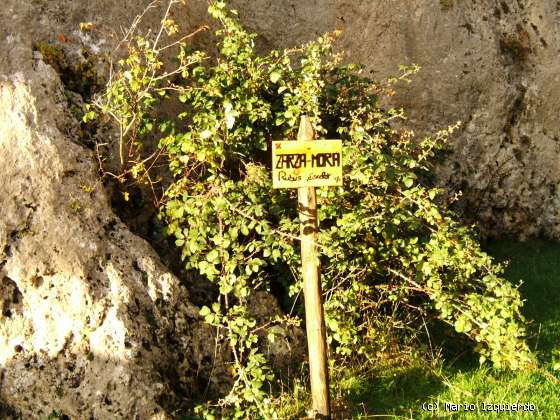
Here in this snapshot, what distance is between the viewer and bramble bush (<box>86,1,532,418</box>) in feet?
16.0

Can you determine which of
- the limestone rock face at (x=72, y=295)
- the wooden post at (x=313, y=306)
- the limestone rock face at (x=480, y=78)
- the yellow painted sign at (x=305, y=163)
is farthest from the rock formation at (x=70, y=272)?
the limestone rock face at (x=480, y=78)

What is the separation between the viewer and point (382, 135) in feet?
19.0

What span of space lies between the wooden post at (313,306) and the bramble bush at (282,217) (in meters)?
0.19

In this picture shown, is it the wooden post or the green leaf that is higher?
the green leaf

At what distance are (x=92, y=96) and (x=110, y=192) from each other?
2.68 ft

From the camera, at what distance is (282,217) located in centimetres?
518

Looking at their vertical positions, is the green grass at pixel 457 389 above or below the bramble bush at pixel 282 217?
below

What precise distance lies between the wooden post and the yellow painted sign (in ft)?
0.41

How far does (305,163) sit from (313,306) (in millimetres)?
885

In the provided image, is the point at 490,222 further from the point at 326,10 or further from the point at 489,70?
the point at 326,10

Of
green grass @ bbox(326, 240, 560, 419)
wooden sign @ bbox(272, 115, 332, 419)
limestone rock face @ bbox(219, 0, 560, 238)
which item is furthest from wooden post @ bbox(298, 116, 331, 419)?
limestone rock face @ bbox(219, 0, 560, 238)

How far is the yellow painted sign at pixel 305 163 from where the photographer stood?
4238 mm

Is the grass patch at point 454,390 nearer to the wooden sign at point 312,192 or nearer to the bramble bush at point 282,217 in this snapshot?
the bramble bush at point 282,217

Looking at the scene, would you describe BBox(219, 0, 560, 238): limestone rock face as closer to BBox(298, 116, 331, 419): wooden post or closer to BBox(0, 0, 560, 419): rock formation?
BBox(0, 0, 560, 419): rock formation
